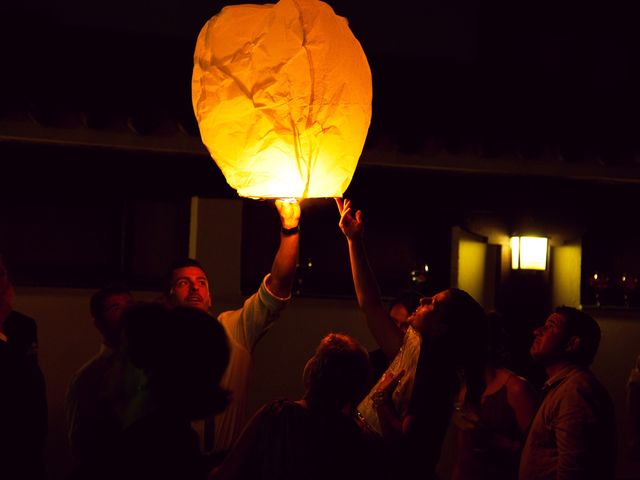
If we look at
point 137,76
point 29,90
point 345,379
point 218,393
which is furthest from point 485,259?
point 218,393

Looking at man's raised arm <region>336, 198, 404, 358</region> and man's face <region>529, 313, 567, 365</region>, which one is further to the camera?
man's face <region>529, 313, 567, 365</region>

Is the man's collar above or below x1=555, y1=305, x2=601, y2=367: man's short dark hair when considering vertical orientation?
below

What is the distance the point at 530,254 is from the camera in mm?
8750

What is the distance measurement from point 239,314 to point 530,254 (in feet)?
14.4

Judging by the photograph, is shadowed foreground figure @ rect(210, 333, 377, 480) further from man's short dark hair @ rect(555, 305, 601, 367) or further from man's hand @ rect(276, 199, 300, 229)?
man's short dark hair @ rect(555, 305, 601, 367)

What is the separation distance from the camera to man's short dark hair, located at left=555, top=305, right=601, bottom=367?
5.07m

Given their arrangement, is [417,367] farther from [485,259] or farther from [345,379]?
[485,259]

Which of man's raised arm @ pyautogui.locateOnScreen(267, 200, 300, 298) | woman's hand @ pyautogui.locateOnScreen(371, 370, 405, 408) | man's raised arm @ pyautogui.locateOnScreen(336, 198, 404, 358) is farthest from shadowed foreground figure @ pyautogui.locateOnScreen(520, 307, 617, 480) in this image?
man's raised arm @ pyautogui.locateOnScreen(267, 200, 300, 298)

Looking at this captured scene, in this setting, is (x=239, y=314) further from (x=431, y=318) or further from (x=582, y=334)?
(x=582, y=334)

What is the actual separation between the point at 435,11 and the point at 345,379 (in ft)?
28.5

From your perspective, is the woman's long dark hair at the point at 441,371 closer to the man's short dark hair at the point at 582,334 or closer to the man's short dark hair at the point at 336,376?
the man's short dark hair at the point at 336,376

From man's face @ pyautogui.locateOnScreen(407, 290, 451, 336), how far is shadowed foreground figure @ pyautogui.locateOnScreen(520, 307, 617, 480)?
99 cm

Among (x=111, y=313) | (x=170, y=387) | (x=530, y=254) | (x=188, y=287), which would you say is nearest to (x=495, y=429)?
(x=188, y=287)

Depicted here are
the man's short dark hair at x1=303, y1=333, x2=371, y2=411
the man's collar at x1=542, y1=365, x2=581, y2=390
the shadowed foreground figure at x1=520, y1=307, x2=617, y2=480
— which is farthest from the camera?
the man's collar at x1=542, y1=365, x2=581, y2=390
